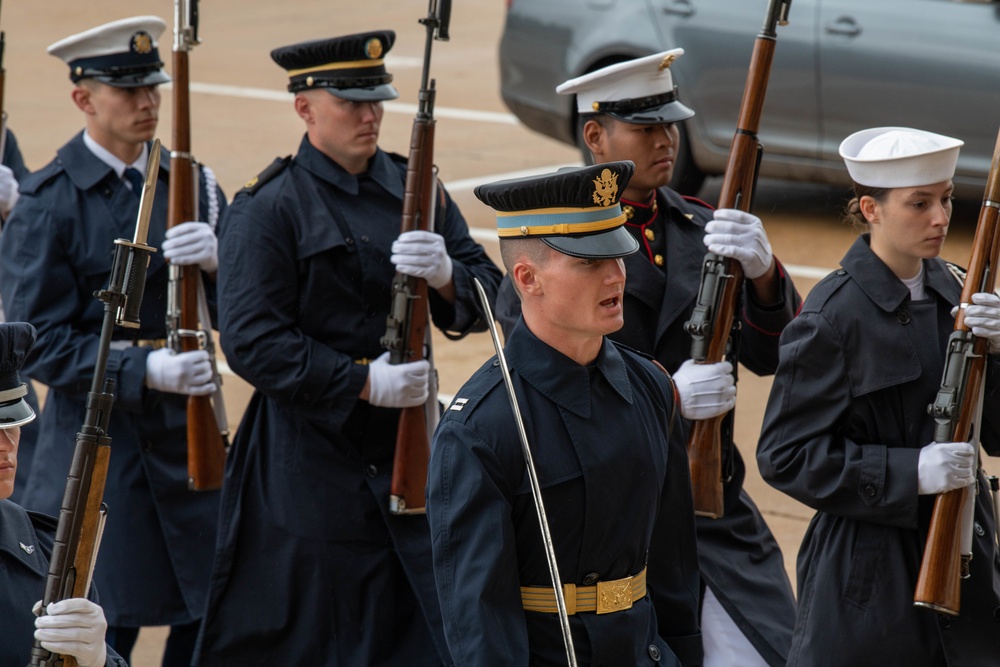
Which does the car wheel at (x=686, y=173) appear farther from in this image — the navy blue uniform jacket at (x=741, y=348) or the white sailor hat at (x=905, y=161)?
the white sailor hat at (x=905, y=161)

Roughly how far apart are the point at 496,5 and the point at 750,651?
16.0m

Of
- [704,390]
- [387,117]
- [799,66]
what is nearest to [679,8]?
→ [799,66]

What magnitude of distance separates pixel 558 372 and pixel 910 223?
3.80ft

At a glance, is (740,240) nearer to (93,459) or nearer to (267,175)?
(267,175)

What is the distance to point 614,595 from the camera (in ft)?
10.5

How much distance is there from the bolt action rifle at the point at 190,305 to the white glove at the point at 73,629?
1.80m

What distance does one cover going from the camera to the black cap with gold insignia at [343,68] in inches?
188

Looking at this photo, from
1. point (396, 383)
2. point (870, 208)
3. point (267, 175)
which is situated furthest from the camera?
point (267, 175)

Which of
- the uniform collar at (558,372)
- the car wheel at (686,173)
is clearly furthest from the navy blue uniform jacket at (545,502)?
the car wheel at (686,173)

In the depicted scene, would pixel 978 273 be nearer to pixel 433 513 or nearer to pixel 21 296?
pixel 433 513

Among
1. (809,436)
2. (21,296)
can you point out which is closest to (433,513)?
(809,436)

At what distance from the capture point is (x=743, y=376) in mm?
7871

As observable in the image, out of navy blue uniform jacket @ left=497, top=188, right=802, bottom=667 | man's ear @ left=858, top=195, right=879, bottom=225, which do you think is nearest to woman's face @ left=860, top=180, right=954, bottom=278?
man's ear @ left=858, top=195, right=879, bottom=225

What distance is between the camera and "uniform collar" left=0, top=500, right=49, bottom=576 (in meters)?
3.26
